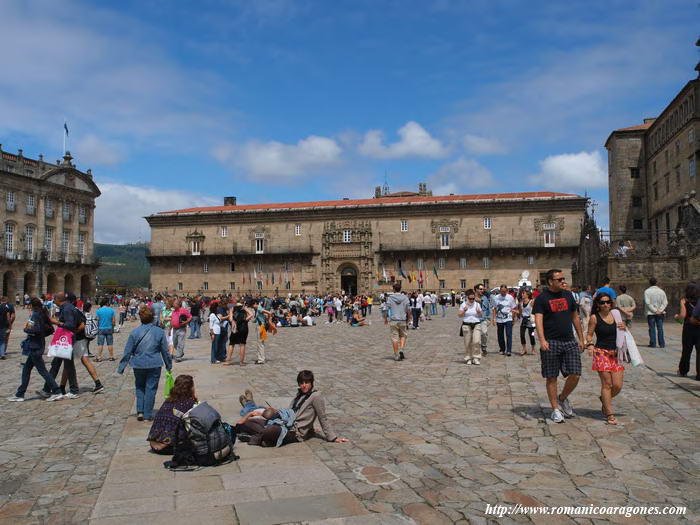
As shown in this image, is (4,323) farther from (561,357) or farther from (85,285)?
(85,285)

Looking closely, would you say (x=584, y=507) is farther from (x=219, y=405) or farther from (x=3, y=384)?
(x=3, y=384)

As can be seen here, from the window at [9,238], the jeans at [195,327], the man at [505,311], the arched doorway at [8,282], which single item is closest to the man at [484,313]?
the man at [505,311]

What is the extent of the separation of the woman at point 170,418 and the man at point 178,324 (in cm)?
708

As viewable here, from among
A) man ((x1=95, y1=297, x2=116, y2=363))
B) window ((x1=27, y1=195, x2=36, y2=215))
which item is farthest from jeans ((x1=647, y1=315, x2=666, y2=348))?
window ((x1=27, y1=195, x2=36, y2=215))

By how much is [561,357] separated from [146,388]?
492 centimetres

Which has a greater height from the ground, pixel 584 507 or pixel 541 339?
pixel 541 339

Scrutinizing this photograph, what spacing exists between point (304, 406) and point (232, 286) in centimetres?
4774

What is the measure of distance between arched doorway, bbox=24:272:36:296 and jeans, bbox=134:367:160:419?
49307mm

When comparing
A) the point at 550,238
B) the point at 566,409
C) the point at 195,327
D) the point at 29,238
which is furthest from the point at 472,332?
the point at 29,238

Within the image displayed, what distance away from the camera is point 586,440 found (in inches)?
231

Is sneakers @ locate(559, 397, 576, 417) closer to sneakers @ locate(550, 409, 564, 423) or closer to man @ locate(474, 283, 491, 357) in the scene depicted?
sneakers @ locate(550, 409, 564, 423)

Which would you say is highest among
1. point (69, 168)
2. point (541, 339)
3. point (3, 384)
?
point (69, 168)

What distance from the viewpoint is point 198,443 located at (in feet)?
17.1

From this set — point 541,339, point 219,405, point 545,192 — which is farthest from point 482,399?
point 545,192
